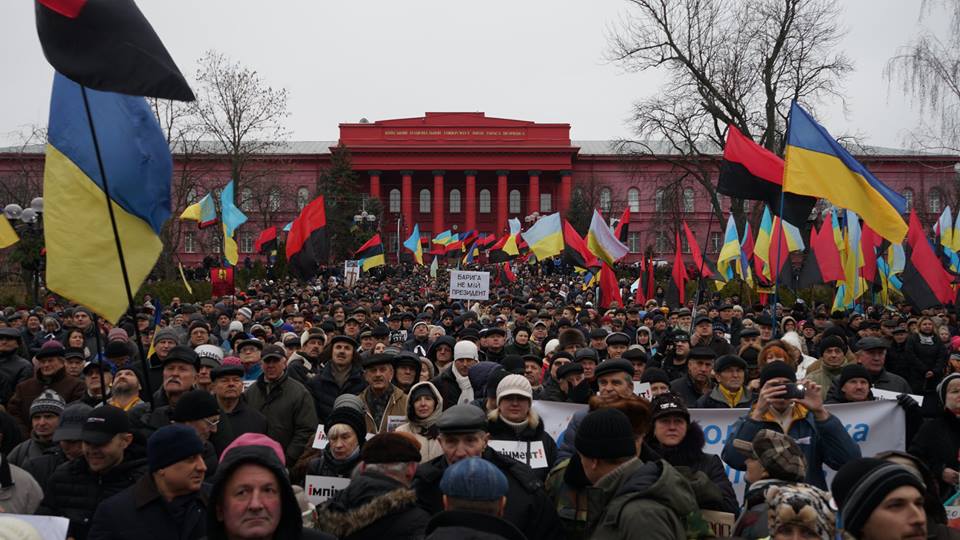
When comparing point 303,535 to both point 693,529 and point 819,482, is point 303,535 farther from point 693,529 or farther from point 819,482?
point 819,482

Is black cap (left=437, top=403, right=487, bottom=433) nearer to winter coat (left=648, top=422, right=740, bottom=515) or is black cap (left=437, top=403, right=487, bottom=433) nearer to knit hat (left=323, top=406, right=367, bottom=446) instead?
knit hat (left=323, top=406, right=367, bottom=446)

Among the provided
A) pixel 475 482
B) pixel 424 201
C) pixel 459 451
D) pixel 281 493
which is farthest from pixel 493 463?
pixel 424 201

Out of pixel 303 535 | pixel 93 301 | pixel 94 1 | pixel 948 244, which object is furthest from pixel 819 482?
pixel 948 244

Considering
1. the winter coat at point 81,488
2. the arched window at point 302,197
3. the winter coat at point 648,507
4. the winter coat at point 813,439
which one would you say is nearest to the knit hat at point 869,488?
the winter coat at point 648,507

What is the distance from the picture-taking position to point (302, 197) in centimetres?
7119

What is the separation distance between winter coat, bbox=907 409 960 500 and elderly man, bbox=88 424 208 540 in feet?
13.5

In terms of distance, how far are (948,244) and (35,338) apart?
16617mm

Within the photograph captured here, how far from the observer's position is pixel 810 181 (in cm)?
873

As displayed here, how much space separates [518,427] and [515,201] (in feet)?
242

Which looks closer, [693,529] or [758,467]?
[693,529]

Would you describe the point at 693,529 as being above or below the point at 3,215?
below

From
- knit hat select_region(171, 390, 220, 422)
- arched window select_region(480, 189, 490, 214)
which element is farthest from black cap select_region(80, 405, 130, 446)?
arched window select_region(480, 189, 490, 214)

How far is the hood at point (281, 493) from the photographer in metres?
3.13

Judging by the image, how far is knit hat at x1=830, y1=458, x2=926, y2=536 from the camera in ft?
9.66
